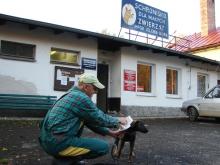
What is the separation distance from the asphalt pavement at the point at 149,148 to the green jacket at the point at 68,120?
7.77 feet

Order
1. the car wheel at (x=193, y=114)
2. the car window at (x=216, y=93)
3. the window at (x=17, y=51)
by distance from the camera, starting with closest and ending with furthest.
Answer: the window at (x=17, y=51), the car window at (x=216, y=93), the car wheel at (x=193, y=114)

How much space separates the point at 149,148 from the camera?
29.2 feet

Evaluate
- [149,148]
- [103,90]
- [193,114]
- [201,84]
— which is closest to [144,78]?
[103,90]

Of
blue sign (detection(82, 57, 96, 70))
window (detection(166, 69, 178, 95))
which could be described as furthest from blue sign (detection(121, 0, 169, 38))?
blue sign (detection(82, 57, 96, 70))

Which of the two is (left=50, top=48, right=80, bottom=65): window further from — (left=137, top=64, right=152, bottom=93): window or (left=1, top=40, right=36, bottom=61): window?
(left=137, top=64, right=152, bottom=93): window

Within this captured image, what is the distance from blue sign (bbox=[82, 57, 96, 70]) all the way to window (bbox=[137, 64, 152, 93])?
10.4 feet

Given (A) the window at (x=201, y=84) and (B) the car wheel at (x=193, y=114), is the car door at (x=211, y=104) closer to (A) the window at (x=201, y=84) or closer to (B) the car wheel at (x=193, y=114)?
(B) the car wheel at (x=193, y=114)

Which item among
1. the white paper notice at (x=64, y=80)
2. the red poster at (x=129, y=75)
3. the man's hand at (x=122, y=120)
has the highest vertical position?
the red poster at (x=129, y=75)

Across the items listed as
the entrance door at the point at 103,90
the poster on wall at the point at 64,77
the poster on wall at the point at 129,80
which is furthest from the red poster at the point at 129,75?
the poster on wall at the point at 64,77

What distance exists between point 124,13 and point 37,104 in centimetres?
779

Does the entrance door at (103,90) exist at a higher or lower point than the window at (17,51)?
lower

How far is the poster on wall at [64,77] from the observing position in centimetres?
1573

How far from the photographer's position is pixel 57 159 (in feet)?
15.1

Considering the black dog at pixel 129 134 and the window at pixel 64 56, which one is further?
the window at pixel 64 56
